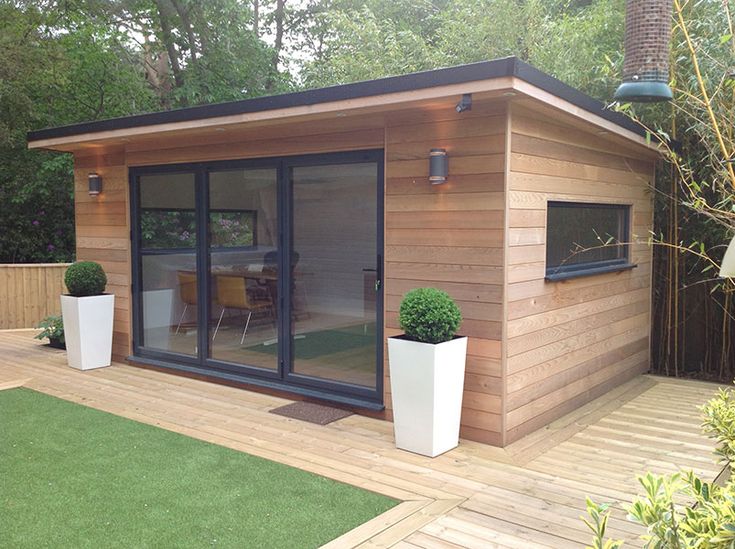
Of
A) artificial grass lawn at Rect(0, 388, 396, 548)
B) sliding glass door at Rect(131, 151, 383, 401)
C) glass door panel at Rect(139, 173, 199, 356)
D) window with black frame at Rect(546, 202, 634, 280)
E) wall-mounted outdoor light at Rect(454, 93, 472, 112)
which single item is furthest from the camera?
glass door panel at Rect(139, 173, 199, 356)

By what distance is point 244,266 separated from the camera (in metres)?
5.40

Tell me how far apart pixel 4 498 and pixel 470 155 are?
124 inches

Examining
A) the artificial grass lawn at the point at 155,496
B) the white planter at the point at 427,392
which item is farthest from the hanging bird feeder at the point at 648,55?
the artificial grass lawn at the point at 155,496

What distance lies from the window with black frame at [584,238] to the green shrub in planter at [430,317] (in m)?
0.95

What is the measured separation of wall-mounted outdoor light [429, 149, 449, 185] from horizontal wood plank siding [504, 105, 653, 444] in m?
0.41

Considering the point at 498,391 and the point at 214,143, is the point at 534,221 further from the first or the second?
the point at 214,143

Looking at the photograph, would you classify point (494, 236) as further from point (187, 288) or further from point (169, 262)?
point (169, 262)

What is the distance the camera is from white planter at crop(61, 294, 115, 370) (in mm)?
5973

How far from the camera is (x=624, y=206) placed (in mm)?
5762

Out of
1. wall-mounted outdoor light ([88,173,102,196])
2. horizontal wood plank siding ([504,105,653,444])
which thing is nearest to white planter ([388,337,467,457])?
horizontal wood plank siding ([504,105,653,444])

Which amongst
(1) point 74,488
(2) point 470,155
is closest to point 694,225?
(2) point 470,155

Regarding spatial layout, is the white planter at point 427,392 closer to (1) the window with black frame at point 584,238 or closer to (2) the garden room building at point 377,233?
(2) the garden room building at point 377,233

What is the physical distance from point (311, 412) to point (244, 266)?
1.42 metres

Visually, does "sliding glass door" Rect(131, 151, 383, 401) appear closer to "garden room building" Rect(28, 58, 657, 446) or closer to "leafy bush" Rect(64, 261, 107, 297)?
"garden room building" Rect(28, 58, 657, 446)
